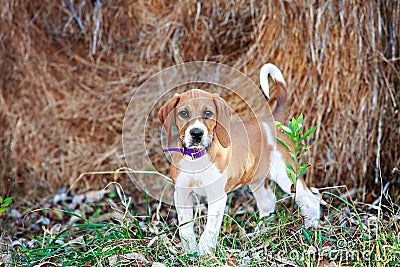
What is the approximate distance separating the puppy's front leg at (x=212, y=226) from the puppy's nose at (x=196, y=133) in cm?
43

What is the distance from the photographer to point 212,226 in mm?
3016

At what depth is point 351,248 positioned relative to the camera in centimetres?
296

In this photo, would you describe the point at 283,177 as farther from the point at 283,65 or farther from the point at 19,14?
the point at 19,14

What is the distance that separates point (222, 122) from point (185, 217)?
0.57m

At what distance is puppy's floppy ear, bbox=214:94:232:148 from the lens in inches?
115

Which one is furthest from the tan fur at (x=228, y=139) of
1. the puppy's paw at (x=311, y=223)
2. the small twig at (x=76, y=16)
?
the small twig at (x=76, y=16)

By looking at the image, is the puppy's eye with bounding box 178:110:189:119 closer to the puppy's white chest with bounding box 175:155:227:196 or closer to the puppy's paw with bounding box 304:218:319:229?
the puppy's white chest with bounding box 175:155:227:196

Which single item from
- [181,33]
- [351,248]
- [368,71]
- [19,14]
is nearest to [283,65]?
[368,71]

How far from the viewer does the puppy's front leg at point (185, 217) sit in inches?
122

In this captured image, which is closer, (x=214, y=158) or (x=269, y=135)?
(x=214, y=158)
